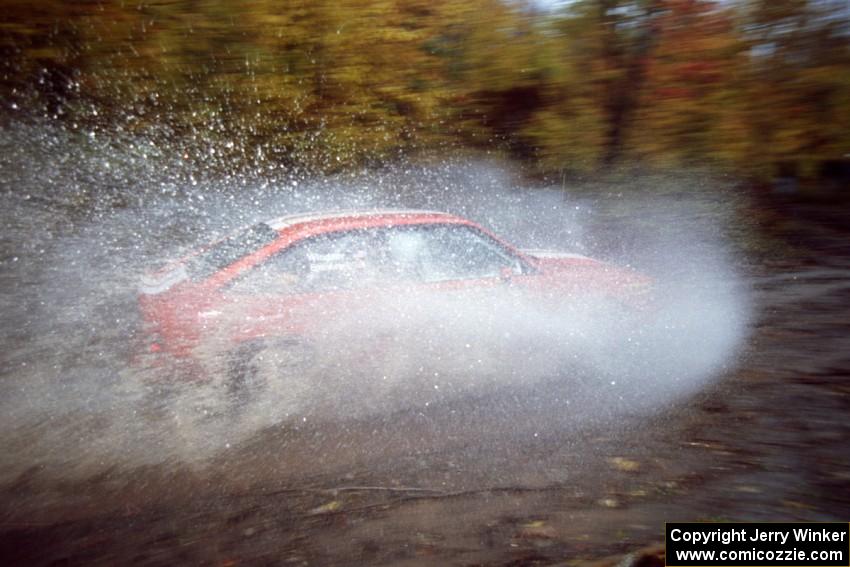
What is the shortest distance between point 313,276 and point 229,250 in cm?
66

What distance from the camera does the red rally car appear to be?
3566 millimetres

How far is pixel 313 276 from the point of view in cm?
388

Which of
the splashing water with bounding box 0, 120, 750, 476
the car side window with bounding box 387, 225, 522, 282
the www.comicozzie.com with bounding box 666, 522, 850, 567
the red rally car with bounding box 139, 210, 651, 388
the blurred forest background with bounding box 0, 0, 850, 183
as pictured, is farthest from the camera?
the blurred forest background with bounding box 0, 0, 850, 183

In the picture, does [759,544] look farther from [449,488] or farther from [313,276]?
[313,276]

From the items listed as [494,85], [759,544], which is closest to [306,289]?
[759,544]

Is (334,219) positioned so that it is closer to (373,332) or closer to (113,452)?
(373,332)

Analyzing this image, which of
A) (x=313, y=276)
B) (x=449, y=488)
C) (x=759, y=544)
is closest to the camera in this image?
(x=759, y=544)

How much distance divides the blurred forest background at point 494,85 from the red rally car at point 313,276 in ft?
8.33

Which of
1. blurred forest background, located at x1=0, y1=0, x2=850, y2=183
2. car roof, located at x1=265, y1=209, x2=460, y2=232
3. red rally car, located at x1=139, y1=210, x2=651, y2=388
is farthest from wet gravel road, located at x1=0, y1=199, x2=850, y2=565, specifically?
blurred forest background, located at x1=0, y1=0, x2=850, y2=183

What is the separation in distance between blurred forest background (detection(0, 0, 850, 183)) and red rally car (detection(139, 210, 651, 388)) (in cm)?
254

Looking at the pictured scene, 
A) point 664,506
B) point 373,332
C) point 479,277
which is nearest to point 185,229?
point 373,332

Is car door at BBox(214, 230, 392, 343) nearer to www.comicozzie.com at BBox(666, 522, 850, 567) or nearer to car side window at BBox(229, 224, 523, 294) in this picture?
car side window at BBox(229, 224, 523, 294)

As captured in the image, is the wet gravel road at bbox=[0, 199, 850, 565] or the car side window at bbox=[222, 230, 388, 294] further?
the car side window at bbox=[222, 230, 388, 294]

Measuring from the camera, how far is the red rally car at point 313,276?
3.57 m
